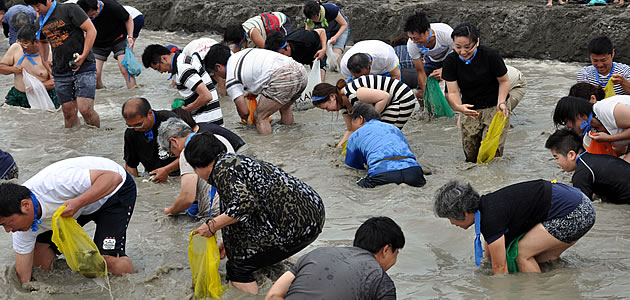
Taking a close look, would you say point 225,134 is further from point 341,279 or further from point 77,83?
point 77,83

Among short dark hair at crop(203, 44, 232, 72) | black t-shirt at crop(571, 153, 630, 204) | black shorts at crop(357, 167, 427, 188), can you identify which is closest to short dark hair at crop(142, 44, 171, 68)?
short dark hair at crop(203, 44, 232, 72)

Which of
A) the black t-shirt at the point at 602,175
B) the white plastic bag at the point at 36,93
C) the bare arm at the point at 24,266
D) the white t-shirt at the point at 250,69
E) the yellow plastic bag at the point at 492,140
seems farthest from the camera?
the white plastic bag at the point at 36,93

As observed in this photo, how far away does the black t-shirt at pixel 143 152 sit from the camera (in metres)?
6.02

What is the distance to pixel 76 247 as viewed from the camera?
4340 millimetres

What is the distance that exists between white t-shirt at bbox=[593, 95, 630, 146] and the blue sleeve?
83.6 inches

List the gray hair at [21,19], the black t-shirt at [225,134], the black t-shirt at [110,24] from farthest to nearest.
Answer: the gray hair at [21,19] < the black t-shirt at [110,24] < the black t-shirt at [225,134]

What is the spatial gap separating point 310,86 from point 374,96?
234 cm

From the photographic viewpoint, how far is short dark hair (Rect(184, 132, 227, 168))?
385cm

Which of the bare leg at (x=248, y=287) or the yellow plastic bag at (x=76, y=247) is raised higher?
the yellow plastic bag at (x=76, y=247)

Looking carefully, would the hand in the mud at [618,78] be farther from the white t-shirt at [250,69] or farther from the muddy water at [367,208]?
the white t-shirt at [250,69]

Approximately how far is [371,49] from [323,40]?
1.91 metres

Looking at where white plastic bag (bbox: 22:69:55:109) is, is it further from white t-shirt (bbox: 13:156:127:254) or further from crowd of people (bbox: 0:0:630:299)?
white t-shirt (bbox: 13:156:127:254)

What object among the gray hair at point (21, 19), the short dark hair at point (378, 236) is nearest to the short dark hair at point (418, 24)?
the short dark hair at point (378, 236)

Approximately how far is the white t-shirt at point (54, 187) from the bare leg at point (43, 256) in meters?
0.17
